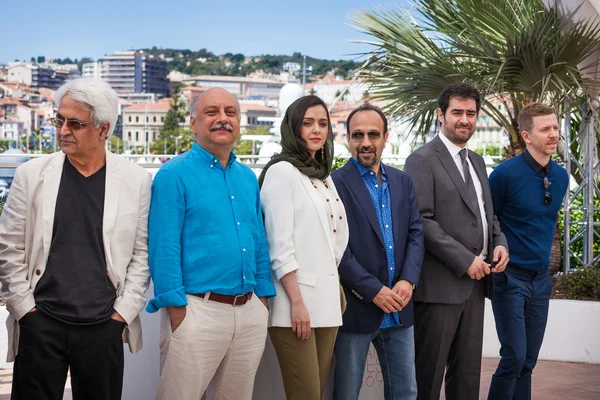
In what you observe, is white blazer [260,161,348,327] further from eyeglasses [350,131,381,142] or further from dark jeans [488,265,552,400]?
dark jeans [488,265,552,400]

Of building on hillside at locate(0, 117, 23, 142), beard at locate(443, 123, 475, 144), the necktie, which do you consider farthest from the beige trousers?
building on hillside at locate(0, 117, 23, 142)

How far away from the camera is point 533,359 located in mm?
4086

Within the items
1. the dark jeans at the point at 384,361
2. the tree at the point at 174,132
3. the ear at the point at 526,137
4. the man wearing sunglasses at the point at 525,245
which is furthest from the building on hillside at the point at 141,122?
the dark jeans at the point at 384,361

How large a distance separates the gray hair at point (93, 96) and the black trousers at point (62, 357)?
701mm

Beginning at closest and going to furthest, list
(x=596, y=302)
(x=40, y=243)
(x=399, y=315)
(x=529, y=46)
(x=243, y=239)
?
(x=40, y=243)
(x=243, y=239)
(x=399, y=315)
(x=596, y=302)
(x=529, y=46)

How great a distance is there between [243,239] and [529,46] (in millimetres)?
4551

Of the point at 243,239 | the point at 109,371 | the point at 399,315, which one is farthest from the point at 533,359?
the point at 109,371

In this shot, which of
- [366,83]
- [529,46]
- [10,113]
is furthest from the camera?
[10,113]

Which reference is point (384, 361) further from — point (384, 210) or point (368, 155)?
point (368, 155)

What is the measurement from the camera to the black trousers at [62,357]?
2.67m

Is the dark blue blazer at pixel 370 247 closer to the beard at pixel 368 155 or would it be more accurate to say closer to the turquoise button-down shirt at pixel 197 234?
the beard at pixel 368 155

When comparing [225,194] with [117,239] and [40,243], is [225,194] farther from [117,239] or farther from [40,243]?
[40,243]

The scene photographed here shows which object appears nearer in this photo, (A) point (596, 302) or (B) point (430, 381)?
(B) point (430, 381)

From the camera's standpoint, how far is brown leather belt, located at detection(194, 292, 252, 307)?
2.93 metres
